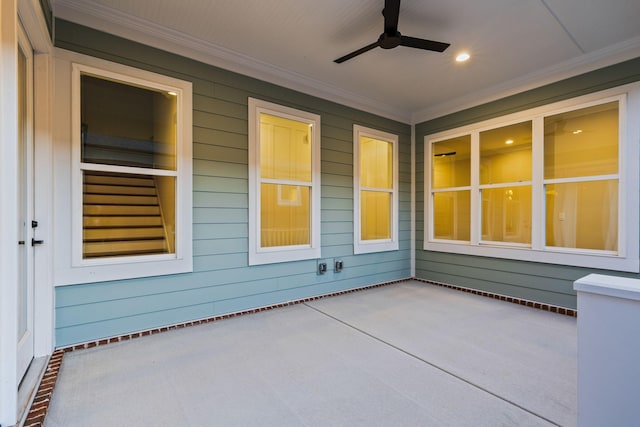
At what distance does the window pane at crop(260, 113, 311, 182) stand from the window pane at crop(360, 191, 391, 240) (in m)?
1.15

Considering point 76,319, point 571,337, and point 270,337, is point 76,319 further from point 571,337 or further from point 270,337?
point 571,337

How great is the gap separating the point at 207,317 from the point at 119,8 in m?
3.05

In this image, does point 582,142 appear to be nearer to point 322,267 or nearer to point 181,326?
point 322,267

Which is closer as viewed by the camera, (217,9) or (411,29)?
(217,9)

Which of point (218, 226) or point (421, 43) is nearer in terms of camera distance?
point (421, 43)

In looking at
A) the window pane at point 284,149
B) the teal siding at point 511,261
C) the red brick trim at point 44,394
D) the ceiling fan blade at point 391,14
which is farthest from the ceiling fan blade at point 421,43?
the red brick trim at point 44,394

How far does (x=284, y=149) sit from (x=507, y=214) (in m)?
3.34

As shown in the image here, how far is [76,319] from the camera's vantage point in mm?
2576

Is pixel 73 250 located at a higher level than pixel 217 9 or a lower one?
→ lower

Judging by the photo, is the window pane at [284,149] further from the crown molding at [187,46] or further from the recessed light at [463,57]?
the recessed light at [463,57]

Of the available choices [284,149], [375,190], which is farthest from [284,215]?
[375,190]

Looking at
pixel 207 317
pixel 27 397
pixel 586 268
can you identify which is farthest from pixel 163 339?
pixel 586 268

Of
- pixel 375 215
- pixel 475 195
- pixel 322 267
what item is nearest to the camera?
pixel 322 267

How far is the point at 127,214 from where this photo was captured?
3959 millimetres
